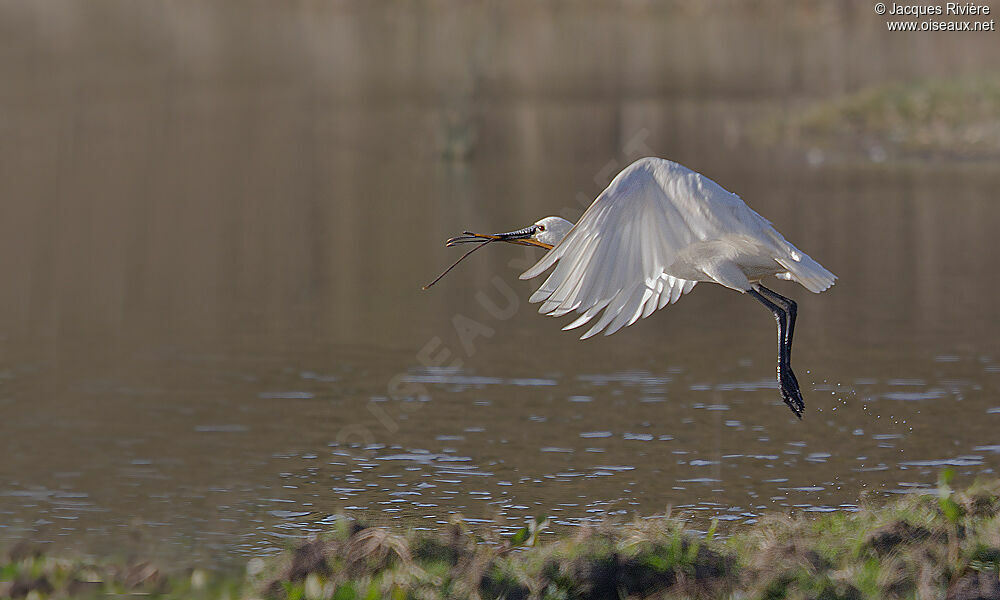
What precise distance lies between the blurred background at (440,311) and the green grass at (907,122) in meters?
0.09

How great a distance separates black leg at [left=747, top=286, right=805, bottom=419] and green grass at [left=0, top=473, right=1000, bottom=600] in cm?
141

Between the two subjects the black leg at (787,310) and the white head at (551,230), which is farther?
the black leg at (787,310)

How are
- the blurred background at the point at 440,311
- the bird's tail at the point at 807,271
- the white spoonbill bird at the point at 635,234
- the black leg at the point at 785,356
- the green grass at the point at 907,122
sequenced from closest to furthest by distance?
the white spoonbill bird at the point at 635,234
the bird's tail at the point at 807,271
the black leg at the point at 785,356
the blurred background at the point at 440,311
the green grass at the point at 907,122

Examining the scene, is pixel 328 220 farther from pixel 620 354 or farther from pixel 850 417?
pixel 850 417

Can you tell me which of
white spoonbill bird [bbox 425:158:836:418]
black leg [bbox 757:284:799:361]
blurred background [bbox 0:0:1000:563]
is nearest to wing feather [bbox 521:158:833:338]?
white spoonbill bird [bbox 425:158:836:418]

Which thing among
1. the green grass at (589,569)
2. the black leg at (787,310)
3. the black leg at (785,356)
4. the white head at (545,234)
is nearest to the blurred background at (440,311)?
the black leg at (785,356)

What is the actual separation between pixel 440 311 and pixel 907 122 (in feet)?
55.0

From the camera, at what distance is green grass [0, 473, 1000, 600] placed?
6.25 m

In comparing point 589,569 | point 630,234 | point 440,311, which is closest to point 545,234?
point 630,234

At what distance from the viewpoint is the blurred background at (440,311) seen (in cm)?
946

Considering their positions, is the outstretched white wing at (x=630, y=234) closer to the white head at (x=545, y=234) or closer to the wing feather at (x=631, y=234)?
the wing feather at (x=631, y=234)

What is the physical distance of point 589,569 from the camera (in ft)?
20.7

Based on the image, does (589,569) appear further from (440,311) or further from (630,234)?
(440,311)

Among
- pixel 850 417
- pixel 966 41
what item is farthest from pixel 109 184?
pixel 966 41
